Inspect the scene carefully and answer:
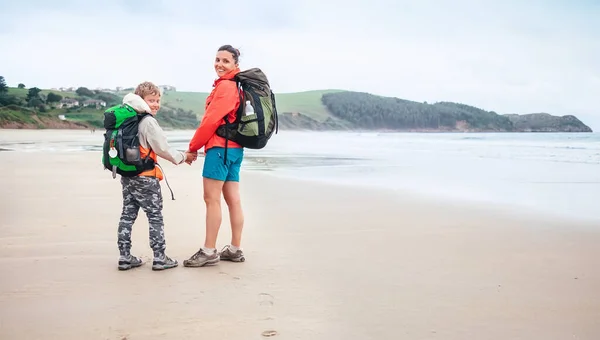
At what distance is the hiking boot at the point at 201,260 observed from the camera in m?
4.20

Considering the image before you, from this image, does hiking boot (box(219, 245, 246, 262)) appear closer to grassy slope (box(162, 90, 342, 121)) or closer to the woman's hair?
the woman's hair

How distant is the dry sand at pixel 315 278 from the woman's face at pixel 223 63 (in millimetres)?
1584

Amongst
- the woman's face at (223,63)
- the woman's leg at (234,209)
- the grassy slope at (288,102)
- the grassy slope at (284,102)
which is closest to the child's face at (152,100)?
the woman's face at (223,63)

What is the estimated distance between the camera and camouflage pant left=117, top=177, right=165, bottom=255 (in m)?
4.13

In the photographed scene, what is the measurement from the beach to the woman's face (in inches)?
62.5

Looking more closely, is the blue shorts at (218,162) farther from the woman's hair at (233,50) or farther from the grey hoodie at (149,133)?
the woman's hair at (233,50)

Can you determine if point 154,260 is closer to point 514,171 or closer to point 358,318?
point 358,318

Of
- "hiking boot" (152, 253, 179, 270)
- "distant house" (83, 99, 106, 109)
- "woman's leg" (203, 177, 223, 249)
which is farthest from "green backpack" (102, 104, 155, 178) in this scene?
"distant house" (83, 99, 106, 109)

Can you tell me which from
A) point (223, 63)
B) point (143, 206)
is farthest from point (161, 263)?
point (223, 63)

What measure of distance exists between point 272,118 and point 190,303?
5.55ft

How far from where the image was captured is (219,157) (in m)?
4.23

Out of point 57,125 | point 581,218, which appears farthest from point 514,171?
point 57,125

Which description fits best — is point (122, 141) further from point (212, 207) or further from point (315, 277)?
point (315, 277)

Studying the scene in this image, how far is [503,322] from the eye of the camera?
119 inches
